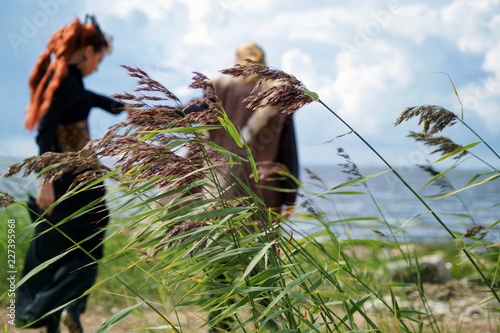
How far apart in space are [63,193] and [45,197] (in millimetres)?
154

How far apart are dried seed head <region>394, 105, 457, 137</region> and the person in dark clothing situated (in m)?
2.28

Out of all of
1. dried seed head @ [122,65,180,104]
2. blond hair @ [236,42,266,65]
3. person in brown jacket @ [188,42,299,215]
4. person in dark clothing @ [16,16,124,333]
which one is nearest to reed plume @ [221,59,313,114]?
dried seed head @ [122,65,180,104]

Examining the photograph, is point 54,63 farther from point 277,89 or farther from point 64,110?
point 277,89

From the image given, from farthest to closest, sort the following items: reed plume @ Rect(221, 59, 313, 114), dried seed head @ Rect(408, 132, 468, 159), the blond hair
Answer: the blond hair
dried seed head @ Rect(408, 132, 468, 159)
reed plume @ Rect(221, 59, 313, 114)

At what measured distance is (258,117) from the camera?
3135mm

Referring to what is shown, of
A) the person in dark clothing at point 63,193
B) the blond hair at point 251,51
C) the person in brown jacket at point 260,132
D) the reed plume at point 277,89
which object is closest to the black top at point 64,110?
the person in dark clothing at point 63,193

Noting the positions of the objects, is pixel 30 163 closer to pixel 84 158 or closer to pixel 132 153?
pixel 84 158

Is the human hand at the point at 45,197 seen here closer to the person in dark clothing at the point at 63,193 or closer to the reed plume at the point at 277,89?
the person in dark clothing at the point at 63,193

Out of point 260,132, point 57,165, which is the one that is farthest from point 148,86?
point 260,132

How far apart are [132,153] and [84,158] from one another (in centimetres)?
16

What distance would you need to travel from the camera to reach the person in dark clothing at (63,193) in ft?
10.1

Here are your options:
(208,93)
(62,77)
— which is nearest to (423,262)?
(62,77)

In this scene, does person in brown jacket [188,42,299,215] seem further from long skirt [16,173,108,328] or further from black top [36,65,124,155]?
long skirt [16,173,108,328]

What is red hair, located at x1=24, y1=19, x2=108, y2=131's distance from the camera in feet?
10.5
